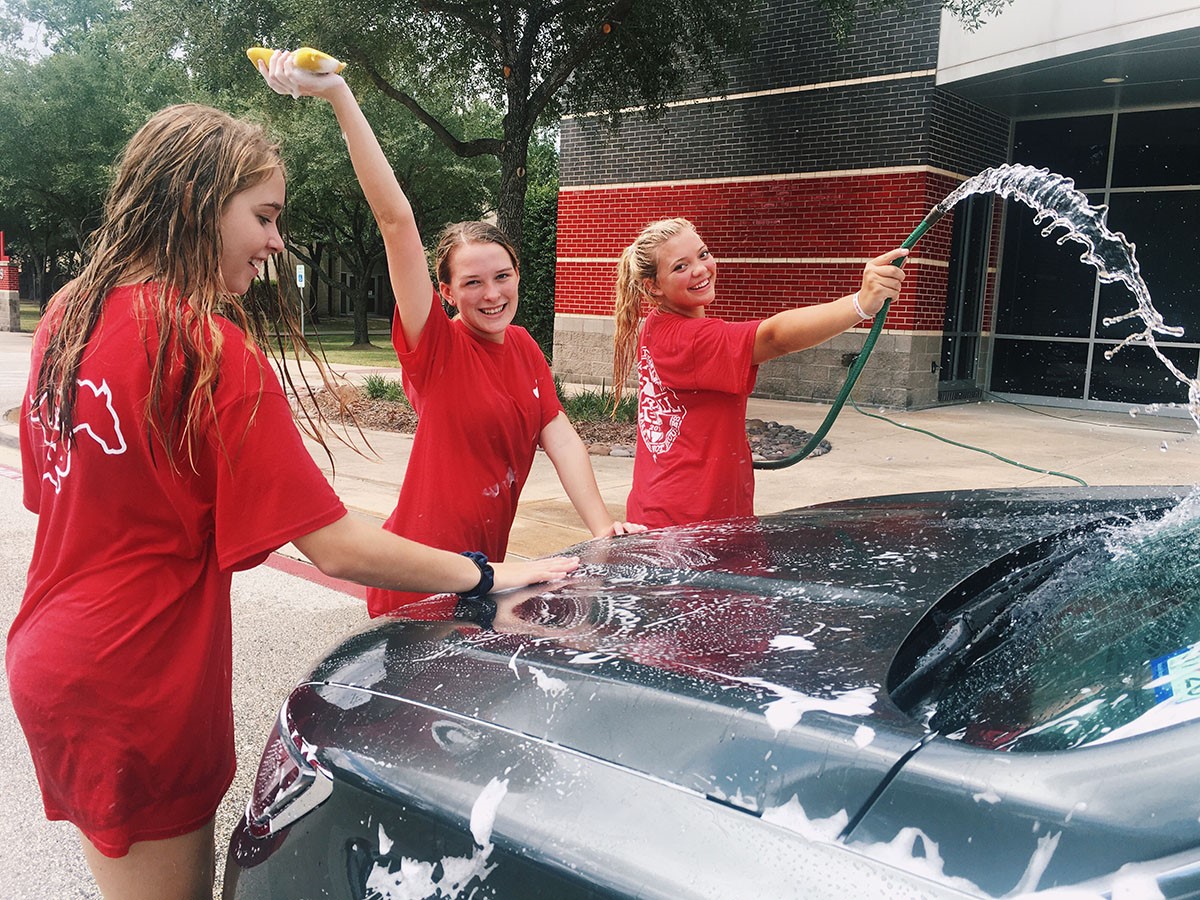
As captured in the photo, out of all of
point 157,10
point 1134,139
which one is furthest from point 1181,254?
point 157,10

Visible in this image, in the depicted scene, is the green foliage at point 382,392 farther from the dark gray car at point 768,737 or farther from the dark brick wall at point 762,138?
the dark gray car at point 768,737

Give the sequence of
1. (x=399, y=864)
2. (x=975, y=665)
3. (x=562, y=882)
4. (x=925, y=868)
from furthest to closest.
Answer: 1. (x=975, y=665)
2. (x=399, y=864)
3. (x=562, y=882)
4. (x=925, y=868)

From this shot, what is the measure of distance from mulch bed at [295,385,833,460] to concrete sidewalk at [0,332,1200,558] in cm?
32

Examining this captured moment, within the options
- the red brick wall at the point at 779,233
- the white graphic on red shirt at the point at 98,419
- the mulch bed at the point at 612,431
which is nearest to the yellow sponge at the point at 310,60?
the white graphic on red shirt at the point at 98,419

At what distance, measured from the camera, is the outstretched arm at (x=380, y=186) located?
187 cm

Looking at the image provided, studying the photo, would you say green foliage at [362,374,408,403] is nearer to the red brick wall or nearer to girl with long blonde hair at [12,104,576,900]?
the red brick wall

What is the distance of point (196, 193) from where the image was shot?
5.28 feet

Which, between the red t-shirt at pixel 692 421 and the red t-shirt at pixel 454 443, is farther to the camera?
the red t-shirt at pixel 692 421

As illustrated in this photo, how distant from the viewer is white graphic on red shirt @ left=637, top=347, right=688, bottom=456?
3.05m

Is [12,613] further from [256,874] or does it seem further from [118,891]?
[256,874]

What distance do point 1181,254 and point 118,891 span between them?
13.6 m

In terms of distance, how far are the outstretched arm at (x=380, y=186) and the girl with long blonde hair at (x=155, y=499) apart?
0.22 meters

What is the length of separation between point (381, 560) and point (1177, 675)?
45.9 inches

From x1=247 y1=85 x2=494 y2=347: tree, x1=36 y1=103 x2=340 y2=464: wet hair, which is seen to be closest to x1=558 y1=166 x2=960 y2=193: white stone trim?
x1=247 y1=85 x2=494 y2=347: tree
